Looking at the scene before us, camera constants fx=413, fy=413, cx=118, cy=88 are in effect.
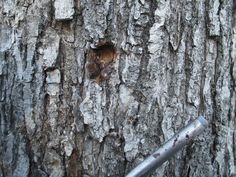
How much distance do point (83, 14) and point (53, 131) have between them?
283mm

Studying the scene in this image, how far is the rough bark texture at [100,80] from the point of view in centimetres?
95

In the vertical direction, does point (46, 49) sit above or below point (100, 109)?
above

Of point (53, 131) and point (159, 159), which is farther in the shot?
point (53, 131)

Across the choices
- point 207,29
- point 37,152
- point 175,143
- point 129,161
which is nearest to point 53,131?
point 37,152

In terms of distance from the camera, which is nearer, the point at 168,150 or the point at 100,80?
the point at 168,150

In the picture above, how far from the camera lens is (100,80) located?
3.15ft

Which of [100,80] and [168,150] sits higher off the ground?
[100,80]

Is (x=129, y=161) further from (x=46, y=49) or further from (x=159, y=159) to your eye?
(x=46, y=49)

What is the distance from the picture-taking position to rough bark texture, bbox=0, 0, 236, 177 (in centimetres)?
95

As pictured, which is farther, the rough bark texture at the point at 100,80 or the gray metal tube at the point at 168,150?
the rough bark texture at the point at 100,80

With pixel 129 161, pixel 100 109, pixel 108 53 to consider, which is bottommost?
pixel 129 161

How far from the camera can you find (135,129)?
97 cm

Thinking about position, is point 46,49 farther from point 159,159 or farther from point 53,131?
point 159,159

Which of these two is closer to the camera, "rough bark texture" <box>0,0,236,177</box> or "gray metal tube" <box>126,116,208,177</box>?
"gray metal tube" <box>126,116,208,177</box>
